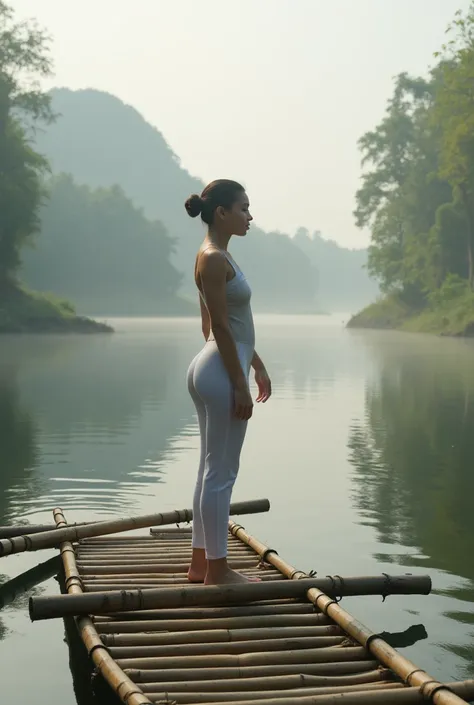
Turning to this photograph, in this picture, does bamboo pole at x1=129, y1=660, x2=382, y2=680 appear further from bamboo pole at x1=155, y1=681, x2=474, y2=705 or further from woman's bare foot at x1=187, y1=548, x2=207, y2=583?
woman's bare foot at x1=187, y1=548, x2=207, y2=583

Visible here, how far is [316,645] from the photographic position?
4871 millimetres

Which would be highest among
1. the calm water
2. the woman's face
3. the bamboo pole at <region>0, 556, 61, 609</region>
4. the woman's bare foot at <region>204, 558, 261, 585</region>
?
the woman's face

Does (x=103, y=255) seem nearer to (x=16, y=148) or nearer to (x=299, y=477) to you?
(x=16, y=148)

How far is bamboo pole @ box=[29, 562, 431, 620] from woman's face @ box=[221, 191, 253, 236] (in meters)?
1.81

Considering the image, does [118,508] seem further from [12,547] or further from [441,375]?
[441,375]

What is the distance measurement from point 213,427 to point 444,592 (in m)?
1.87

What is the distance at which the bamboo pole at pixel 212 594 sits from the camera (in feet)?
16.4

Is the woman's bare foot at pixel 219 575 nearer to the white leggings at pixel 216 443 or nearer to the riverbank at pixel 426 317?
the white leggings at pixel 216 443

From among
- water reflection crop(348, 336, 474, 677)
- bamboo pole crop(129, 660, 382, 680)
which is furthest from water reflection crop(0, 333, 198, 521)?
bamboo pole crop(129, 660, 382, 680)

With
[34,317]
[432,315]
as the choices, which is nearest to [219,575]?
[34,317]

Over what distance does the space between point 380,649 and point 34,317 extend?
50452 mm

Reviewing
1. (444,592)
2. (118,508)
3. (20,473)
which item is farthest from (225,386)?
(20,473)

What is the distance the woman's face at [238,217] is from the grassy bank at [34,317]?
47.5 meters

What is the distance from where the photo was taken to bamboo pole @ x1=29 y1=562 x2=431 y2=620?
4992 millimetres
